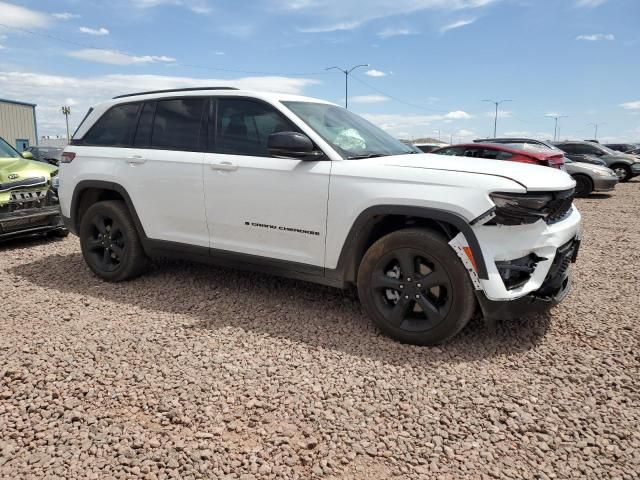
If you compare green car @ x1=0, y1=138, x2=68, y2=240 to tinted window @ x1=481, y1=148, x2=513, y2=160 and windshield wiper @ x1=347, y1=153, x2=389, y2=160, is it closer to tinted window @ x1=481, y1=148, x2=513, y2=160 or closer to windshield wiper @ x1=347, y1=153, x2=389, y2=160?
windshield wiper @ x1=347, y1=153, x2=389, y2=160

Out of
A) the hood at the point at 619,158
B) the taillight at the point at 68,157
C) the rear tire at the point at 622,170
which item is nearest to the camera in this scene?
the taillight at the point at 68,157

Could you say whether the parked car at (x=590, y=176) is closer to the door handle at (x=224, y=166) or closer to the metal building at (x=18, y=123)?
the door handle at (x=224, y=166)

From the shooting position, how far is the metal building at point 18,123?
1485 inches

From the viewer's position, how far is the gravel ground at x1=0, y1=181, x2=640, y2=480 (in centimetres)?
228

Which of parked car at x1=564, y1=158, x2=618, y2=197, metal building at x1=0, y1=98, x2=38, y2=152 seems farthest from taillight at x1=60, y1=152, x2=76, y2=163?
metal building at x1=0, y1=98, x2=38, y2=152

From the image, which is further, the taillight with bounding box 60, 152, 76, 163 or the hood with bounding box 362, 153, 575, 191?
the taillight with bounding box 60, 152, 76, 163

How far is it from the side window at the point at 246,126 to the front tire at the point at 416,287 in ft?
4.02

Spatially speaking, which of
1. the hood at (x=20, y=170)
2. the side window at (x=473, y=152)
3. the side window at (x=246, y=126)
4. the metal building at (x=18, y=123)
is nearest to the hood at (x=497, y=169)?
the side window at (x=246, y=126)

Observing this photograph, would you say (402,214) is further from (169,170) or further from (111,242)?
(111,242)

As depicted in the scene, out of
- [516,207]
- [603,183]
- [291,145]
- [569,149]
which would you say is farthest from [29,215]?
[569,149]

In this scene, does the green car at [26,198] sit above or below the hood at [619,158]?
below

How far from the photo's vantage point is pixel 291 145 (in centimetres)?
342

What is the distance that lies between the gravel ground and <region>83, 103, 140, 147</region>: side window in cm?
150

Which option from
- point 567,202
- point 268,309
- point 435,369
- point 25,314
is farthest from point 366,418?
point 25,314
